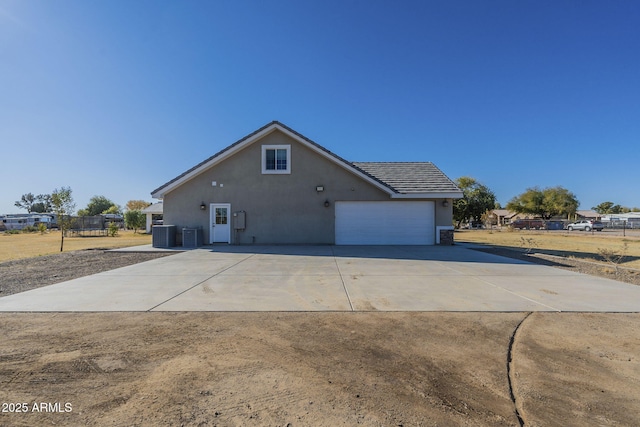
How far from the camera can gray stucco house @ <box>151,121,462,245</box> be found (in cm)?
1524

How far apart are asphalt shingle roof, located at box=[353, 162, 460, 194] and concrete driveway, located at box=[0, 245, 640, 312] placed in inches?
266

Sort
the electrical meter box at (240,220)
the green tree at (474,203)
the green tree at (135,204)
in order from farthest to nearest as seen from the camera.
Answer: the green tree at (135,204), the green tree at (474,203), the electrical meter box at (240,220)

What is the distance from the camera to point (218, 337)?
372 centimetres

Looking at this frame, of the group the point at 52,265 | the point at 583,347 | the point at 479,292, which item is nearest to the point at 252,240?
the point at 52,265

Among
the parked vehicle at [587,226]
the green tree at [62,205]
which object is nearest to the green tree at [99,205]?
the green tree at [62,205]

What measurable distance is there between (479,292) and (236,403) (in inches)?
204

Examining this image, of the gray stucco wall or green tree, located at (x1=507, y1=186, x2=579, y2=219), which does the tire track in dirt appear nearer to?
the gray stucco wall

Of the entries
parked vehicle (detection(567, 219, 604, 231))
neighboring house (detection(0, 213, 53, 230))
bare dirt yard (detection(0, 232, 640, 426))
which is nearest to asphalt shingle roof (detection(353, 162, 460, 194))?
bare dirt yard (detection(0, 232, 640, 426))

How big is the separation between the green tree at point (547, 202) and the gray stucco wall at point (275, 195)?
211 feet

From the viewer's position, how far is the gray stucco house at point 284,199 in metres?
15.2

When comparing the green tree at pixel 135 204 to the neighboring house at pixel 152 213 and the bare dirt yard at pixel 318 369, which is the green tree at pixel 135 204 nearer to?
the neighboring house at pixel 152 213

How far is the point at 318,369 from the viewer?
2994 mm

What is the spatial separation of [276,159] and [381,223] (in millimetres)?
6271

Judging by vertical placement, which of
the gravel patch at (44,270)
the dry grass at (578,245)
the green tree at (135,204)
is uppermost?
the green tree at (135,204)
